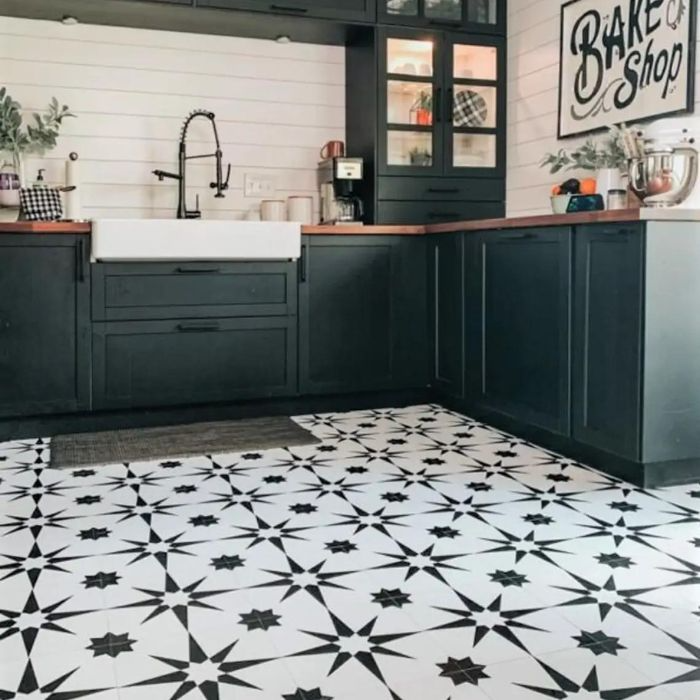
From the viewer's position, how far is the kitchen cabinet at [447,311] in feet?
13.2

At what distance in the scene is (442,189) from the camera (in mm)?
4605

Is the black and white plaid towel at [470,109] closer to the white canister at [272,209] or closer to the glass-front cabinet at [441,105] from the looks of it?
the glass-front cabinet at [441,105]

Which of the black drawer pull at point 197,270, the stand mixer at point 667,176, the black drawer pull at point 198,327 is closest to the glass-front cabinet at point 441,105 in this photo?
the black drawer pull at point 197,270

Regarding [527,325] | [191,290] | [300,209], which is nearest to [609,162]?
[527,325]

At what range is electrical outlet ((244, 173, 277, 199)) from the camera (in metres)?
4.56

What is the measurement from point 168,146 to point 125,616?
10.0ft

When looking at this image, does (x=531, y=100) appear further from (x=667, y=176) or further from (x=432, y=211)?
(x=667, y=176)

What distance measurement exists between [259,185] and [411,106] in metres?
0.92

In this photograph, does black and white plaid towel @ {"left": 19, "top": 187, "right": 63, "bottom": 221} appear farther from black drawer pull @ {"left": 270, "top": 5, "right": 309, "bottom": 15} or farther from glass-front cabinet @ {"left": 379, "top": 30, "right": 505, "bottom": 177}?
glass-front cabinet @ {"left": 379, "top": 30, "right": 505, "bottom": 177}

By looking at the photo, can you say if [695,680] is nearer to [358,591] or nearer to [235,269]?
[358,591]

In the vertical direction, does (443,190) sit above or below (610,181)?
above

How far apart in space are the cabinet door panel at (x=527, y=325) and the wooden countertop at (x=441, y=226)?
5cm

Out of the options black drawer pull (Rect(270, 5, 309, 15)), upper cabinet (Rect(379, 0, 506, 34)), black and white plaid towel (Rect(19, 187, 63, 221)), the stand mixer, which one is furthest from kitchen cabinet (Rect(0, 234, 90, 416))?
the stand mixer

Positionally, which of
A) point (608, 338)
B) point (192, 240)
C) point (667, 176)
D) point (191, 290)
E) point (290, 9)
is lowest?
point (608, 338)
